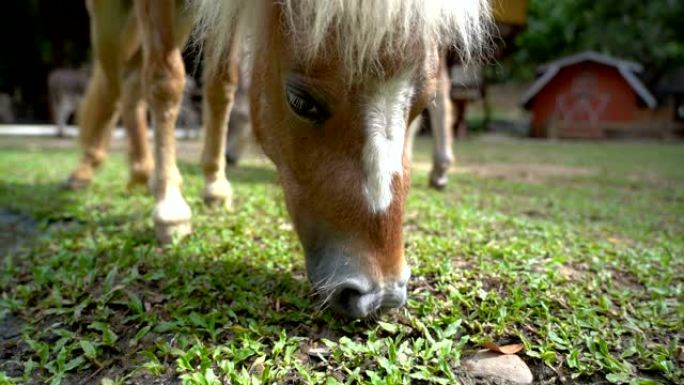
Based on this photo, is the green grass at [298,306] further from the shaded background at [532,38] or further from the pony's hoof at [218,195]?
the shaded background at [532,38]

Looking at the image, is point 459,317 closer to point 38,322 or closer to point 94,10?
point 38,322

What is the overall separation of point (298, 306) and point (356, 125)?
2.33ft

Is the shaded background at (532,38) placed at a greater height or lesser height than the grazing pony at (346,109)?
greater

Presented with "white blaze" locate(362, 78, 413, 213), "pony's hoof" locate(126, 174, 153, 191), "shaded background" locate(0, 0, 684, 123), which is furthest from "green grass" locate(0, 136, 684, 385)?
"shaded background" locate(0, 0, 684, 123)

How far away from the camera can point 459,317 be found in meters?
2.00

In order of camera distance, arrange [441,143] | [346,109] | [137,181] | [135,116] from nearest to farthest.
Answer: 1. [346,109]
2. [135,116]
3. [137,181]
4. [441,143]

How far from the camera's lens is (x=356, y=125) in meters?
1.79

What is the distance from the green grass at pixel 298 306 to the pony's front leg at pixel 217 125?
14 centimetres

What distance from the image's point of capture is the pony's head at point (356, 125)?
1750 millimetres

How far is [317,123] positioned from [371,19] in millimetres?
380

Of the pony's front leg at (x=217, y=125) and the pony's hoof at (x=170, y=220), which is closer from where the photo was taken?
the pony's hoof at (x=170, y=220)

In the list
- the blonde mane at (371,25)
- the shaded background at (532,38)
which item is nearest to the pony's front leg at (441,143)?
the blonde mane at (371,25)

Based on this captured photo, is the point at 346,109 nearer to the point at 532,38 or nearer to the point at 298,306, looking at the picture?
the point at 298,306

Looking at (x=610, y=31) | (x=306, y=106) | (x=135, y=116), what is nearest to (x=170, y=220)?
(x=306, y=106)
